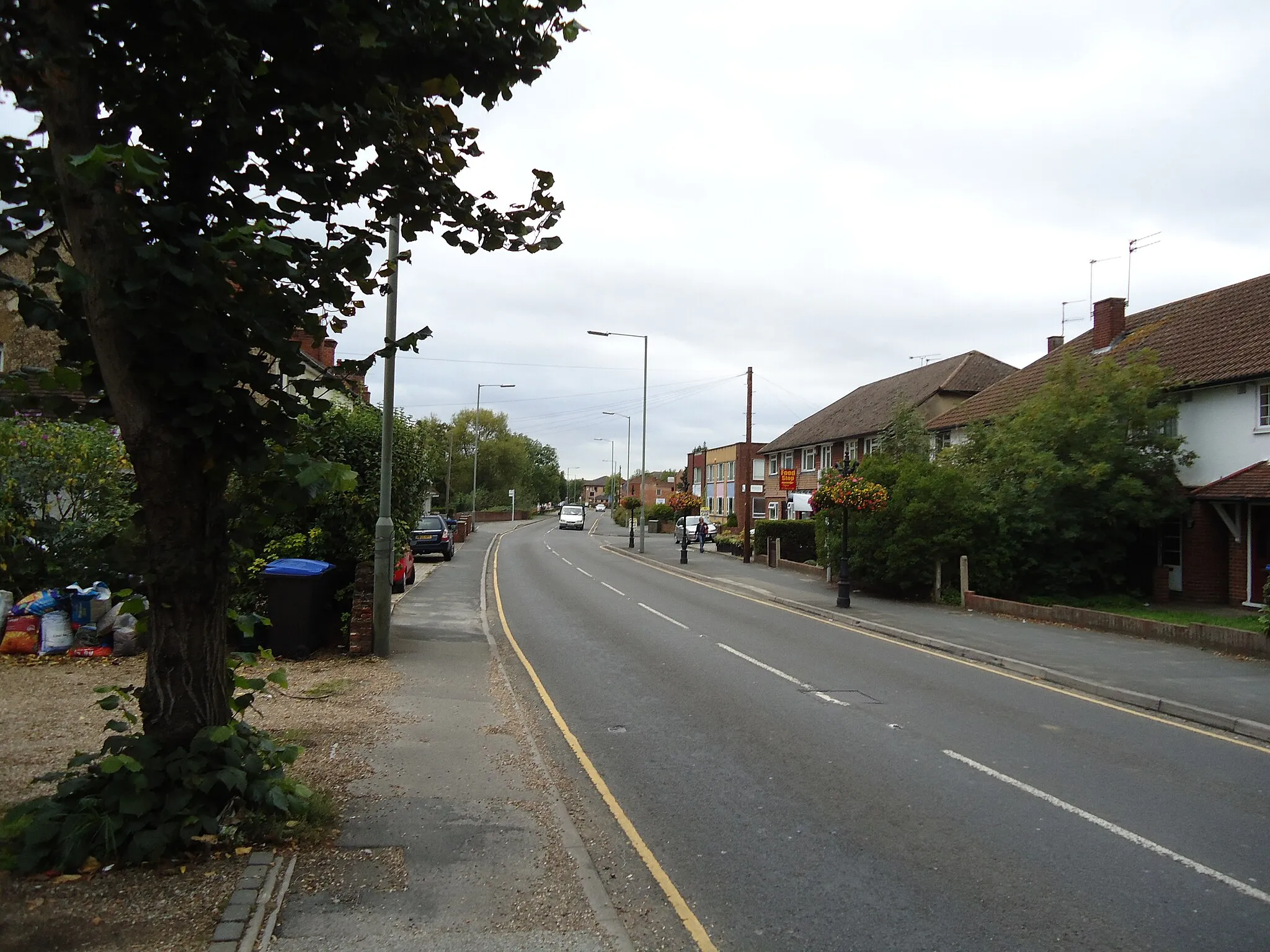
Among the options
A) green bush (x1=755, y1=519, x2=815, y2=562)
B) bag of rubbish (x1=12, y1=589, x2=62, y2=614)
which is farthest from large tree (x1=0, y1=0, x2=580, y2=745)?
green bush (x1=755, y1=519, x2=815, y2=562)

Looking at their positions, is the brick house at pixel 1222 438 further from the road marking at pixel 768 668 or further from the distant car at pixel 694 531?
the distant car at pixel 694 531

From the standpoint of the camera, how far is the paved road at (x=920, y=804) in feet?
15.8

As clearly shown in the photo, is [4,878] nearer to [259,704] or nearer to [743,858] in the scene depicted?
[743,858]

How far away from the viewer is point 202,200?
510cm

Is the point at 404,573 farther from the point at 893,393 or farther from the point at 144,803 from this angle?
the point at 893,393

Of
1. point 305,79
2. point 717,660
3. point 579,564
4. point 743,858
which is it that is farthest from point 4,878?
point 579,564

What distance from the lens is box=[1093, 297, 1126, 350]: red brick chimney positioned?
29.4m

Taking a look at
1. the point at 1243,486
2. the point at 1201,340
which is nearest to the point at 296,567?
the point at 1243,486

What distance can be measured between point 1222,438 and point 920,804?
20309 millimetres

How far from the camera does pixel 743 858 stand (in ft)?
18.6

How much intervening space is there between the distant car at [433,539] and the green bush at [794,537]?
13.7 m

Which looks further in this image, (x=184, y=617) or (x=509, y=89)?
(x=509, y=89)

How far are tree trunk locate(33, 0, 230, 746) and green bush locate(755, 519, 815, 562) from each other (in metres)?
34.2

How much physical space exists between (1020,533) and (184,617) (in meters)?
21.9
